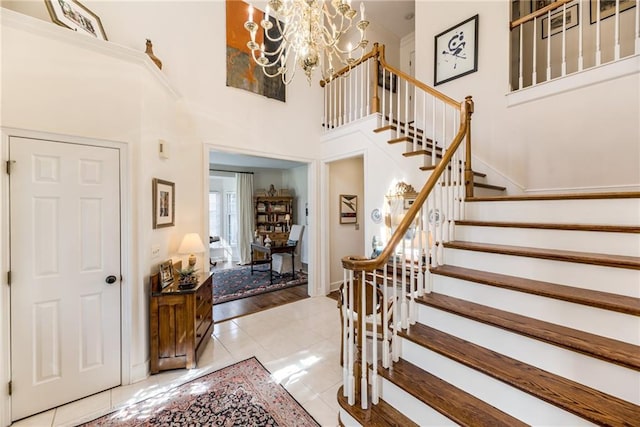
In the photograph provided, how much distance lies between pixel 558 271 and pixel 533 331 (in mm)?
506

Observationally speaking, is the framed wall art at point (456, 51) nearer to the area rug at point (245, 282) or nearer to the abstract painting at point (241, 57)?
the abstract painting at point (241, 57)

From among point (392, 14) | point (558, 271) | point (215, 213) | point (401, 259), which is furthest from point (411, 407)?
point (215, 213)

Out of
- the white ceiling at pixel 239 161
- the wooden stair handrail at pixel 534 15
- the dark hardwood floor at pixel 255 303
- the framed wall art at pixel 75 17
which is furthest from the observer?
the white ceiling at pixel 239 161

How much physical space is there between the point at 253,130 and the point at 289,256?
2882 millimetres

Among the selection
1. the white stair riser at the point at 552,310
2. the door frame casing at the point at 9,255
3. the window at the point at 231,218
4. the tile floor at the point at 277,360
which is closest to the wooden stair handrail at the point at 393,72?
the white stair riser at the point at 552,310

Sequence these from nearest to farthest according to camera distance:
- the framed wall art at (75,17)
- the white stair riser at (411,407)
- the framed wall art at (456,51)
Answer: the white stair riser at (411,407) < the framed wall art at (75,17) < the framed wall art at (456,51)

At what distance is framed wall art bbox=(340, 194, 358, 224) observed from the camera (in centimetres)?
476

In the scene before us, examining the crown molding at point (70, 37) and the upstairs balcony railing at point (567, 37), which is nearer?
the crown molding at point (70, 37)

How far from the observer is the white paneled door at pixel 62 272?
6.01 feet

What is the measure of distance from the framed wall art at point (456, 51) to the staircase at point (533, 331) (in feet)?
7.85

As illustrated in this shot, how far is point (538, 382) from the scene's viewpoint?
4.01ft

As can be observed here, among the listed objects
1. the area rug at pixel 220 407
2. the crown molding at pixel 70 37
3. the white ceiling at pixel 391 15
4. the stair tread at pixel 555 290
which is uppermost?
the white ceiling at pixel 391 15

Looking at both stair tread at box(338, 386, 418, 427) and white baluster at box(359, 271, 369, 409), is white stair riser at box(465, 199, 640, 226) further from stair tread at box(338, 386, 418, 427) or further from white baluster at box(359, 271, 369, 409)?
stair tread at box(338, 386, 418, 427)

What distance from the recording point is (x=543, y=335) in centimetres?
130
